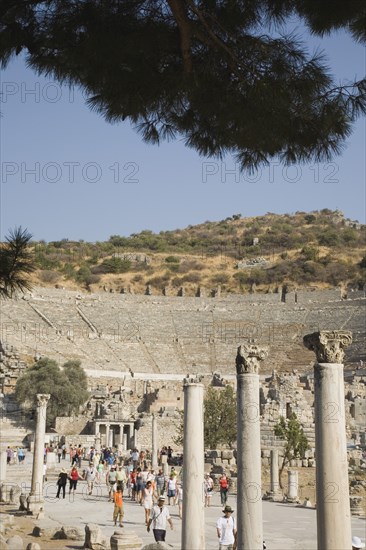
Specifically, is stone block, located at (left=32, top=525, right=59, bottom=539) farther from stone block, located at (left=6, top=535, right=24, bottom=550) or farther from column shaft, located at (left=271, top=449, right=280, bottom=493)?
column shaft, located at (left=271, top=449, right=280, bottom=493)

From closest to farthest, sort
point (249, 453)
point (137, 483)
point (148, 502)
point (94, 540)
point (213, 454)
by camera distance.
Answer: point (249, 453) < point (94, 540) < point (148, 502) < point (137, 483) < point (213, 454)

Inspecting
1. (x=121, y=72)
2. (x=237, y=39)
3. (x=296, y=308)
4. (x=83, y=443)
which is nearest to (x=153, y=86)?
(x=121, y=72)

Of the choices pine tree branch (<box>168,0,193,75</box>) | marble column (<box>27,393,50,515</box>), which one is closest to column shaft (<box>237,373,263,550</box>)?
pine tree branch (<box>168,0,193,75</box>)

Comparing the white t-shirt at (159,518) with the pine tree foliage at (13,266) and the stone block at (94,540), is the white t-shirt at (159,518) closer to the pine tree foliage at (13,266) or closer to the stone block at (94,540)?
the stone block at (94,540)

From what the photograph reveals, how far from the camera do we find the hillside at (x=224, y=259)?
Answer: 284 ft

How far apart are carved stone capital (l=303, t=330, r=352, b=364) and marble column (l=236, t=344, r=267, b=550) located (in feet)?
7.80

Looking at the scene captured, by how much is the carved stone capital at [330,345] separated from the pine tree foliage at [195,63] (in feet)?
6.87

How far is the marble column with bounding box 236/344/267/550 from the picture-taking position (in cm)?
986

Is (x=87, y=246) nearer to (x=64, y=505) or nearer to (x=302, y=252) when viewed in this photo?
(x=302, y=252)

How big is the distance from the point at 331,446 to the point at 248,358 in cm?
301

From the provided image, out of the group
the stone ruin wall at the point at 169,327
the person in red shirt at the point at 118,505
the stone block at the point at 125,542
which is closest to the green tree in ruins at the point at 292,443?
the person in red shirt at the point at 118,505

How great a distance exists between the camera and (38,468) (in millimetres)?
19062

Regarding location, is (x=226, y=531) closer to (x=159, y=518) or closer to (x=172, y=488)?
(x=159, y=518)

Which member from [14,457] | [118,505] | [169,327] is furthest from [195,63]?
[169,327]
